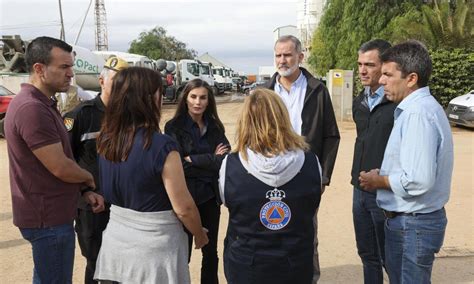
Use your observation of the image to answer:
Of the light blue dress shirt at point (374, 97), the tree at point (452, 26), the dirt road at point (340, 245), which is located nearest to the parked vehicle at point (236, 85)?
the tree at point (452, 26)

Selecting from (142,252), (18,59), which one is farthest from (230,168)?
(18,59)

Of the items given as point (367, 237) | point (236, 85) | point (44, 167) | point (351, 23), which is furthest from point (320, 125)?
point (236, 85)

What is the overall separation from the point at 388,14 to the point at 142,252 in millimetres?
21678

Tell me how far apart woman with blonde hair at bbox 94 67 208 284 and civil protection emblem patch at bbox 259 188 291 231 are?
1.22ft

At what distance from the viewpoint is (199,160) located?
3.38 metres

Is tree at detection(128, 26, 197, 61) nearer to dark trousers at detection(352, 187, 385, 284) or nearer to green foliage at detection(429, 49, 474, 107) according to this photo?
green foliage at detection(429, 49, 474, 107)

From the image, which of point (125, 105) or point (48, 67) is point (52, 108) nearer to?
point (48, 67)

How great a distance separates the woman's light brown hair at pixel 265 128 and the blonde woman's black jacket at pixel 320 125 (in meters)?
1.26

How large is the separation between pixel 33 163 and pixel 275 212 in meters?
1.28

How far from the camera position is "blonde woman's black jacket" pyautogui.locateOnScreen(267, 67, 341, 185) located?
3598 mm

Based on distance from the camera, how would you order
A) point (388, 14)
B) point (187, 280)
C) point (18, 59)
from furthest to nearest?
point (388, 14), point (18, 59), point (187, 280)

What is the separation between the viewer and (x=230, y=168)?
7.45ft

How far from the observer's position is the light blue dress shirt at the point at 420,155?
7.47 feet

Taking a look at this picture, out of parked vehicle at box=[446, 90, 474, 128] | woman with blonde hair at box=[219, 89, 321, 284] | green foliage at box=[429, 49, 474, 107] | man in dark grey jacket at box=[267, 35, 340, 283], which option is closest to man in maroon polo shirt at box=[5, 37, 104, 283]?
woman with blonde hair at box=[219, 89, 321, 284]
